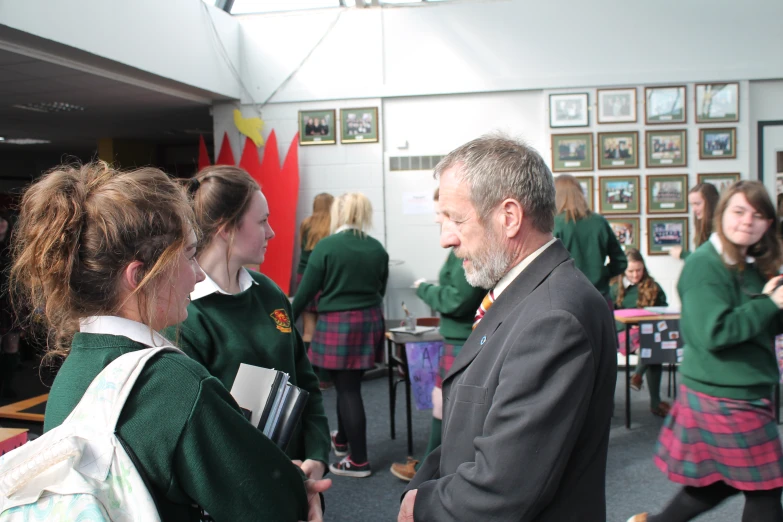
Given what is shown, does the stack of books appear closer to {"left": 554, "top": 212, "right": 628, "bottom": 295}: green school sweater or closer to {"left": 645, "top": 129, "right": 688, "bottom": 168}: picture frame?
{"left": 554, "top": 212, "right": 628, "bottom": 295}: green school sweater

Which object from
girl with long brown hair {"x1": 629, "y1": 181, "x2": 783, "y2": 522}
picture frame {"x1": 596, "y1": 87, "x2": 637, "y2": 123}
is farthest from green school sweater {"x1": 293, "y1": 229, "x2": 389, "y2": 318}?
picture frame {"x1": 596, "y1": 87, "x2": 637, "y2": 123}

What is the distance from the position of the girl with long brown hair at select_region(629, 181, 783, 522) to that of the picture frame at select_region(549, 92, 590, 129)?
3.61 metres

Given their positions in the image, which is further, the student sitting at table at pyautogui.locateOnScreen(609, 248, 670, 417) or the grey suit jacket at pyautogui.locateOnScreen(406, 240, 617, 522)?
the student sitting at table at pyautogui.locateOnScreen(609, 248, 670, 417)

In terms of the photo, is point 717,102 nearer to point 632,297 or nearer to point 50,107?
point 632,297

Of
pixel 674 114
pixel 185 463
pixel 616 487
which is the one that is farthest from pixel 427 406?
pixel 674 114

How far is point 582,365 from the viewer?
1.04 metres

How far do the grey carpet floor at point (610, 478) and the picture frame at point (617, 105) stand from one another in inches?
97.9

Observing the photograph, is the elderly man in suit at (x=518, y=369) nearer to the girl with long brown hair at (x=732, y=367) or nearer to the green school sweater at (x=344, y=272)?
the girl with long brown hair at (x=732, y=367)

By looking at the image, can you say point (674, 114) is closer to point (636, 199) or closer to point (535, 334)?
point (636, 199)

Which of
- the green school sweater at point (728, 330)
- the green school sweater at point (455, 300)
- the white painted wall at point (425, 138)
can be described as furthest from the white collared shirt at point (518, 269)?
the white painted wall at point (425, 138)

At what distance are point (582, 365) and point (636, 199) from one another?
16.5 feet

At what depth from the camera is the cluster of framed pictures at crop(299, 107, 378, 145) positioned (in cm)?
580

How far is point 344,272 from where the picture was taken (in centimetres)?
355

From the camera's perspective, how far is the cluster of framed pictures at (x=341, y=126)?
5.80 m
